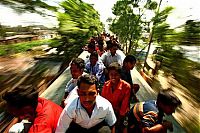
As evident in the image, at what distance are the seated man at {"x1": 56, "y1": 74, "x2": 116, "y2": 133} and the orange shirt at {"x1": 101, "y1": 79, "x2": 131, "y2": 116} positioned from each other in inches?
22.9

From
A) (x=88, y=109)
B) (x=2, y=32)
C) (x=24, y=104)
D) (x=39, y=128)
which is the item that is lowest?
(x=88, y=109)

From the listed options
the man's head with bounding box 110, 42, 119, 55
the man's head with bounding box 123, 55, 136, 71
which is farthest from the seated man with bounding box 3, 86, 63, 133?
the man's head with bounding box 110, 42, 119, 55

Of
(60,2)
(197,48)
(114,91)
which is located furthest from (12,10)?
(114,91)

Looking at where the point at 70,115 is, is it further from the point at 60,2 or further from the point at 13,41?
the point at 13,41

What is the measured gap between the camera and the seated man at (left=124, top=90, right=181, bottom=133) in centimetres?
166

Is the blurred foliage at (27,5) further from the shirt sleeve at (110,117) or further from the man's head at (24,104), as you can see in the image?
the shirt sleeve at (110,117)

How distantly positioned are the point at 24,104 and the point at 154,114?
1102mm

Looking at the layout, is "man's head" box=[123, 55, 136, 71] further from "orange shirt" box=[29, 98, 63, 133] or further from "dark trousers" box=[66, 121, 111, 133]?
"orange shirt" box=[29, 98, 63, 133]

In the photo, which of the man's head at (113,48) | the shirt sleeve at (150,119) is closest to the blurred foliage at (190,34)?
the shirt sleeve at (150,119)

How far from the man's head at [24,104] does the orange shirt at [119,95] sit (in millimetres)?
1300

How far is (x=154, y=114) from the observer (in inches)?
73.7

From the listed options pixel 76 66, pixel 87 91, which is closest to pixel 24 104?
pixel 87 91

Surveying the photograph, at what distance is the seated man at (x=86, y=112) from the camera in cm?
177

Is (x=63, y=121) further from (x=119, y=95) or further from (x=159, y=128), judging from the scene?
(x=119, y=95)
